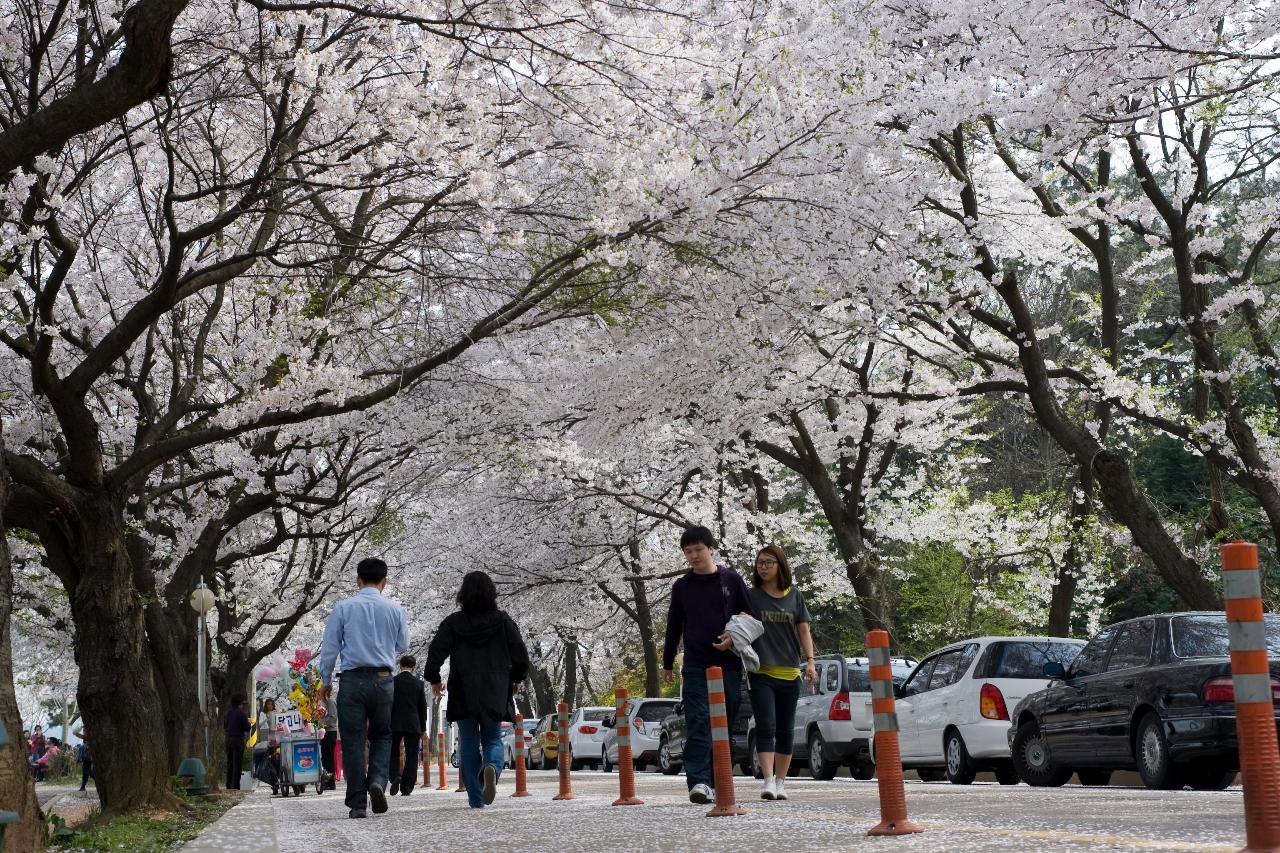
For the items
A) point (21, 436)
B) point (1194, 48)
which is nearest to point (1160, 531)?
point (1194, 48)

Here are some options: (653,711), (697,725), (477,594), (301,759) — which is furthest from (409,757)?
(653,711)

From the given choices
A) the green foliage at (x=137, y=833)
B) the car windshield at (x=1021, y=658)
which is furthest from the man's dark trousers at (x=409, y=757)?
the car windshield at (x=1021, y=658)

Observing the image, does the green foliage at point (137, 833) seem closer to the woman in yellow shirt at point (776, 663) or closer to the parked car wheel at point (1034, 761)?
the woman in yellow shirt at point (776, 663)

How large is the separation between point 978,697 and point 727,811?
7790mm

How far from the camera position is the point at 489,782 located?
12.5 meters

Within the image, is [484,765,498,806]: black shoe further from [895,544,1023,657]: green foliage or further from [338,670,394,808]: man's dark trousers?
[895,544,1023,657]: green foliage

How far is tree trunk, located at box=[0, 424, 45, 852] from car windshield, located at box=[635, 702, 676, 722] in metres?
22.2

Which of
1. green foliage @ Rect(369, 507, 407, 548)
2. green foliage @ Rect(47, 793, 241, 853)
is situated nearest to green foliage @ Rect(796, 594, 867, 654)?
green foliage @ Rect(369, 507, 407, 548)

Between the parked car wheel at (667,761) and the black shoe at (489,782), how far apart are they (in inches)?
526

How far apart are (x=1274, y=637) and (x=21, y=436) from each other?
1403 cm

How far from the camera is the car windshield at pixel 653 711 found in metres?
30.2

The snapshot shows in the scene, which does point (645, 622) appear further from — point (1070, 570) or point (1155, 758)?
point (1155, 758)

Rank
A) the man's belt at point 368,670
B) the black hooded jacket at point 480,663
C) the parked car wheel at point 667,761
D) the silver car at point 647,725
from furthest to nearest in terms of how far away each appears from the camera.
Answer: the silver car at point 647,725
the parked car wheel at point 667,761
the black hooded jacket at point 480,663
the man's belt at point 368,670

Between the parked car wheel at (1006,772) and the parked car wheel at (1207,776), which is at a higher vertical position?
the parked car wheel at (1207,776)
